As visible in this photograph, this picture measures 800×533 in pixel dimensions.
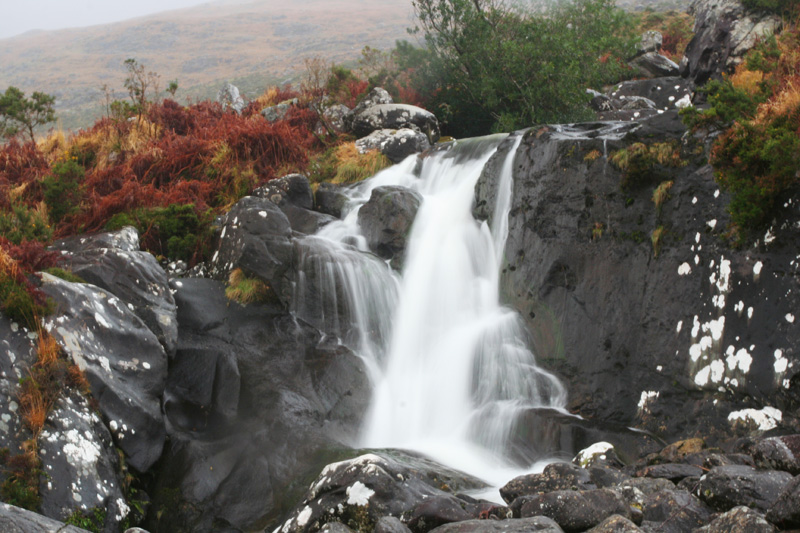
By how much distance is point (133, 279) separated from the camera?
29.9 ft

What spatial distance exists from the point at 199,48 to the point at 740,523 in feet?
260

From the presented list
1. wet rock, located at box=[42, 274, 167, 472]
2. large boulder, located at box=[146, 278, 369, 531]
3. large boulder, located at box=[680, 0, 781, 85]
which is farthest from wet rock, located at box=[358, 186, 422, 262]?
large boulder, located at box=[680, 0, 781, 85]

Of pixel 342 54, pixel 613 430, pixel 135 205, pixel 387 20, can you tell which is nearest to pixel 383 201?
pixel 135 205

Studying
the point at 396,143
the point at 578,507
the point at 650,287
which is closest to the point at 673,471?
the point at 578,507

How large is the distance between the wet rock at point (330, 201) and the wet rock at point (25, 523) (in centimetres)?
912

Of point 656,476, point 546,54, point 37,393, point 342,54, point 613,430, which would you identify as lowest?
point 613,430

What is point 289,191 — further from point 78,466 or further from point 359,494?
point 359,494

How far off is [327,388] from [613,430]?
12.9ft

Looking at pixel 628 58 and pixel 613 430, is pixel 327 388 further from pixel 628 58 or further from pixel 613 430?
pixel 628 58

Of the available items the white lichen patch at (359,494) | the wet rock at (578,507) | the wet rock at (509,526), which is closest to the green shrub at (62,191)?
the white lichen patch at (359,494)

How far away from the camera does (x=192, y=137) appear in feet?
50.1

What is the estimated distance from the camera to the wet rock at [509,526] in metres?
4.18

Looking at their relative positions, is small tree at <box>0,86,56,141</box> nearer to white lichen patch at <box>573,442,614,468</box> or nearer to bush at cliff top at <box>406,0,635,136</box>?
bush at cliff top at <box>406,0,635,136</box>

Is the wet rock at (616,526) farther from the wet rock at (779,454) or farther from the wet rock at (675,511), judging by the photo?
the wet rock at (779,454)
